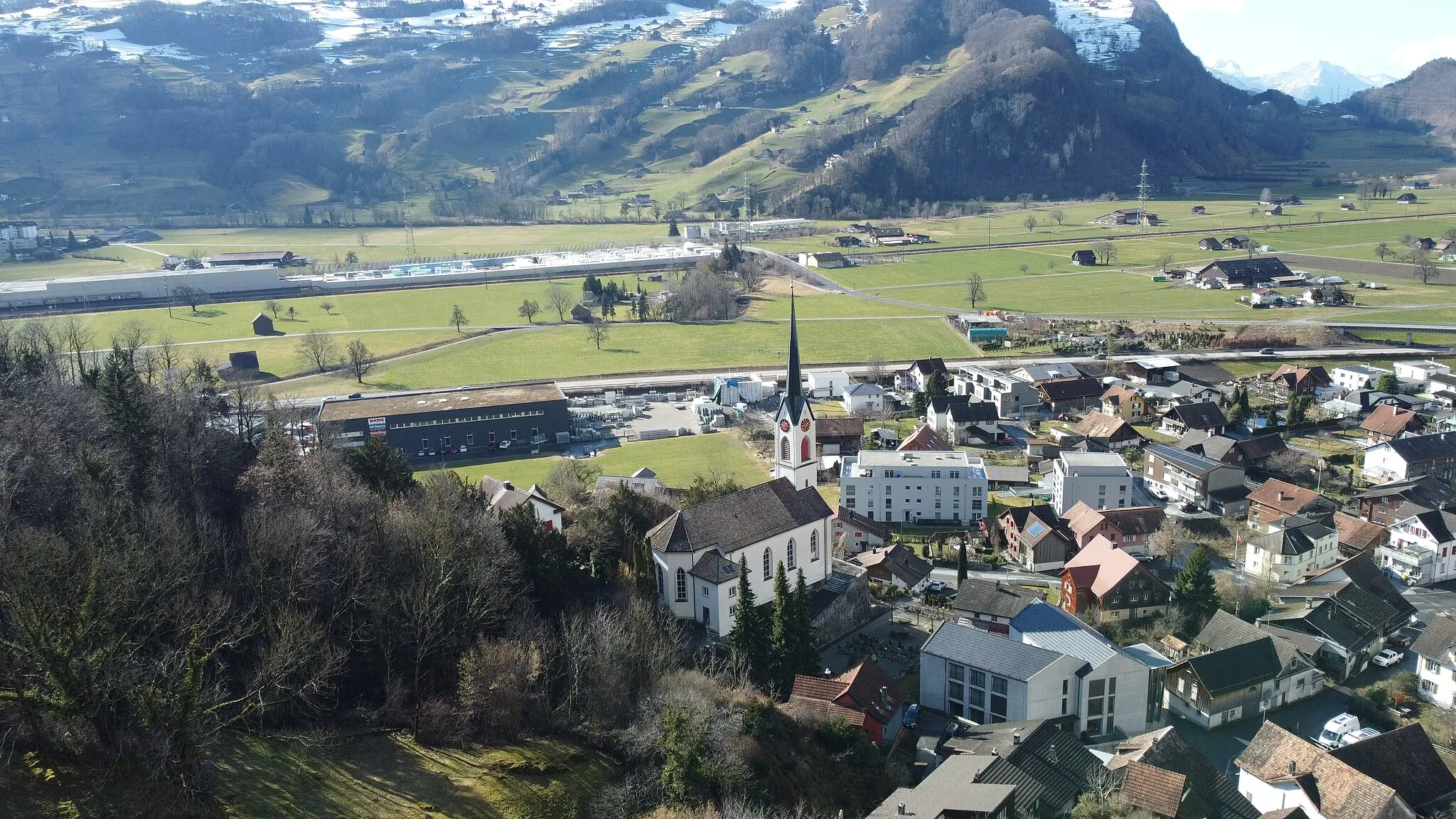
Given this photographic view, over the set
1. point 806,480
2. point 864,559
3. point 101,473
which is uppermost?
point 101,473

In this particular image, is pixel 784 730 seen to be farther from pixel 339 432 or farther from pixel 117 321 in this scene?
pixel 117 321

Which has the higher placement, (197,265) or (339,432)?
(197,265)

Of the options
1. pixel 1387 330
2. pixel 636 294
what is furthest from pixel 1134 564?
pixel 636 294

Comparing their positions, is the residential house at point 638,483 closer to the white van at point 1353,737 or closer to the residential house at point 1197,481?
the residential house at point 1197,481

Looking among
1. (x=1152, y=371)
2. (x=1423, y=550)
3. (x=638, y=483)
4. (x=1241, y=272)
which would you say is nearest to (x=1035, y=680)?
(x=1423, y=550)

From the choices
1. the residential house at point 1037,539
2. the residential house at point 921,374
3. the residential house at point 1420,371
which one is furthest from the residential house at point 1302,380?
the residential house at point 1037,539

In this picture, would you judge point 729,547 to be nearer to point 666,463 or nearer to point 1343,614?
point 1343,614
